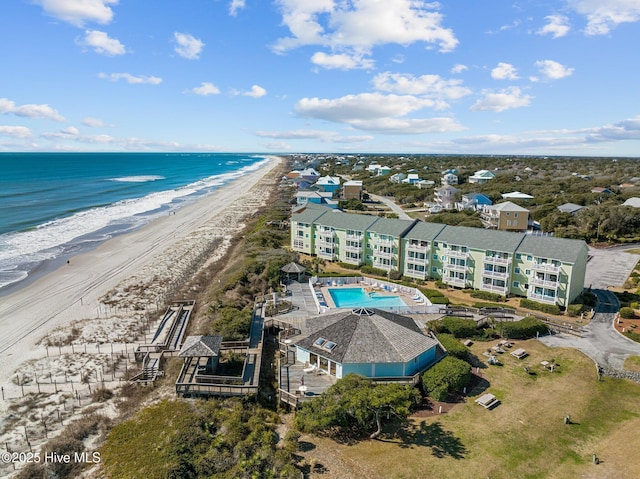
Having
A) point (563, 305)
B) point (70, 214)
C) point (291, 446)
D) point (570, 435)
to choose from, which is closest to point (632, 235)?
point (563, 305)

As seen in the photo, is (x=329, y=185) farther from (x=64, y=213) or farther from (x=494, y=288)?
(x=494, y=288)

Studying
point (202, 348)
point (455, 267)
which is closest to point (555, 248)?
point (455, 267)

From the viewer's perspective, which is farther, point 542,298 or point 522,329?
point 542,298

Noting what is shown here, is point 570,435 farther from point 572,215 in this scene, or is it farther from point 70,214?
point 70,214

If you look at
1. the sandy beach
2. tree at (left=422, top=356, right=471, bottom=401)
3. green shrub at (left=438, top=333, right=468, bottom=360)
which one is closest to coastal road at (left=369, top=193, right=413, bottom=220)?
the sandy beach

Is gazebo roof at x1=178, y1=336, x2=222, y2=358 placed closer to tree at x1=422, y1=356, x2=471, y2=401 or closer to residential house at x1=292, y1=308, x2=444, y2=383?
residential house at x1=292, y1=308, x2=444, y2=383

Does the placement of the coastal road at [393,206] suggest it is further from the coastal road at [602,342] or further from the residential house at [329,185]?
the coastal road at [602,342]
